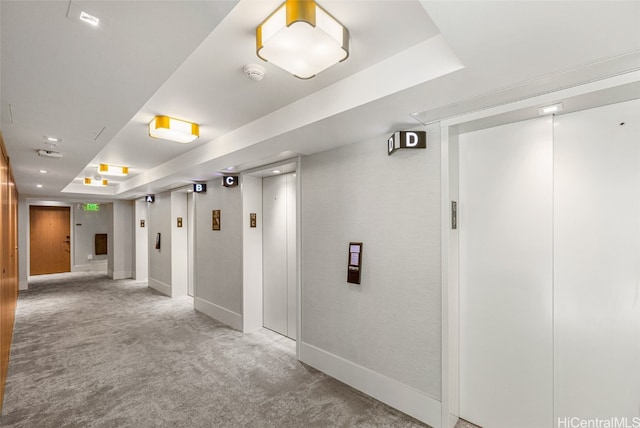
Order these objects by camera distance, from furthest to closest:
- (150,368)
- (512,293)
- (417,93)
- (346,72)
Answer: (150,368)
(512,293)
(346,72)
(417,93)

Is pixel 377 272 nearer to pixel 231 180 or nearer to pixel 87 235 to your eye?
pixel 231 180

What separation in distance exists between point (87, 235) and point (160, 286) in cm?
603


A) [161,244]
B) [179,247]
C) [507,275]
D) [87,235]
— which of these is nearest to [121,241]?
[87,235]

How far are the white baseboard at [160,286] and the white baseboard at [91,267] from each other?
4871mm

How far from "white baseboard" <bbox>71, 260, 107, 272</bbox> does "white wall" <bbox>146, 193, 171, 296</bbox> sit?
4845 mm

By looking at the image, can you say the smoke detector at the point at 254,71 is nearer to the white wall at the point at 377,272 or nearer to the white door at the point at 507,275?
the white wall at the point at 377,272

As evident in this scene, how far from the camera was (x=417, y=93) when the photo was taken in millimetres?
1975

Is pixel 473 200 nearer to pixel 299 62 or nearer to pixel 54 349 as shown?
pixel 299 62

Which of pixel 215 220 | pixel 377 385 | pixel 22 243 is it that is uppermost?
pixel 215 220

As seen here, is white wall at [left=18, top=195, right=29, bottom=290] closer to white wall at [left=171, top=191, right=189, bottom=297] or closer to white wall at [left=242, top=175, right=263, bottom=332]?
white wall at [left=171, top=191, right=189, bottom=297]

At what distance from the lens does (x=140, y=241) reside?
9109mm

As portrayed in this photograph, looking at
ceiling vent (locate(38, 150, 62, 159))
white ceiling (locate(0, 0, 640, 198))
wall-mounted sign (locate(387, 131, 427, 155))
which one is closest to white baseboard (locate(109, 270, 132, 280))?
ceiling vent (locate(38, 150, 62, 159))

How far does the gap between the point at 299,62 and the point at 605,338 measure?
8.80 ft

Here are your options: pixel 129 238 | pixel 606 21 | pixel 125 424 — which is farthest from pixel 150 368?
pixel 129 238
